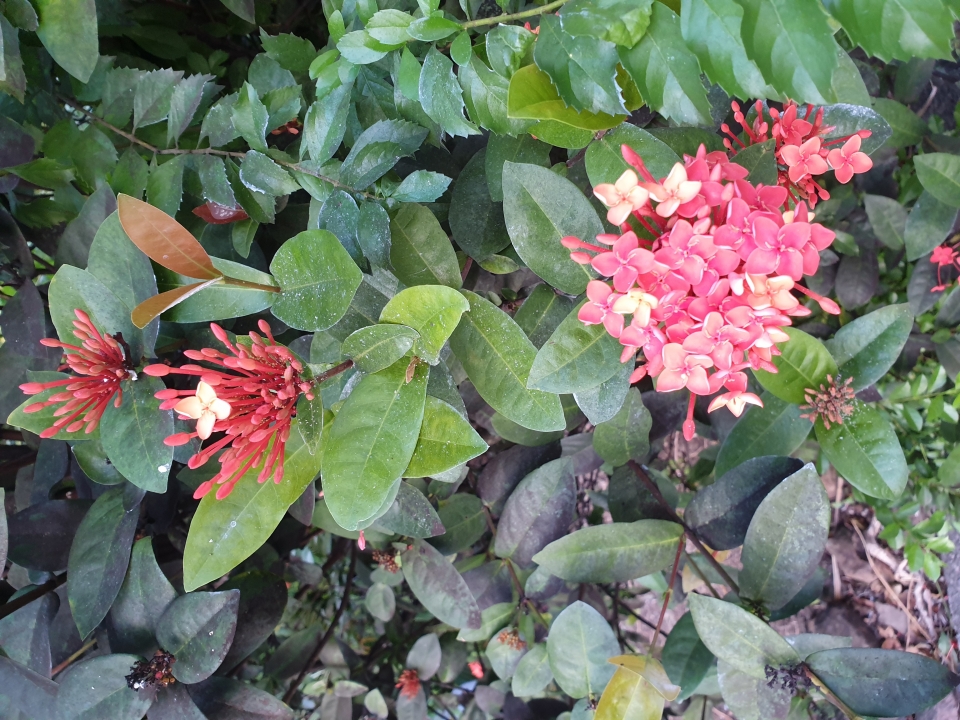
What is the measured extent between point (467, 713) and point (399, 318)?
1381 millimetres

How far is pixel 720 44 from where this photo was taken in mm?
605

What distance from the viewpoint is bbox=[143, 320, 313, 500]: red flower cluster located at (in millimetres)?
661

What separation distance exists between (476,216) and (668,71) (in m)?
0.36

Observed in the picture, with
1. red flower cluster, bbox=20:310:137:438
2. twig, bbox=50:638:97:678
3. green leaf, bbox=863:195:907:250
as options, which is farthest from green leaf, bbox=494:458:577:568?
green leaf, bbox=863:195:907:250

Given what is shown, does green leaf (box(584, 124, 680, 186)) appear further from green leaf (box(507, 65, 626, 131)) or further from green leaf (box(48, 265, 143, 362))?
green leaf (box(48, 265, 143, 362))

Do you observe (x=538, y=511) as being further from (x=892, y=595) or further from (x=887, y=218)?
(x=892, y=595)

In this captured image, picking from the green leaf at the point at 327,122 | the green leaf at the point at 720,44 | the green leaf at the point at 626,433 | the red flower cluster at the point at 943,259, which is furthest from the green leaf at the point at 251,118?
the red flower cluster at the point at 943,259

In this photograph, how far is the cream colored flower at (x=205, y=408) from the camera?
0.65m

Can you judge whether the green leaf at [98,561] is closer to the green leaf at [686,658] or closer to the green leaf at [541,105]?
the green leaf at [541,105]

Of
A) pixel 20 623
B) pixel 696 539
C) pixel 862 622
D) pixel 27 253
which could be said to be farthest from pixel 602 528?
pixel 862 622

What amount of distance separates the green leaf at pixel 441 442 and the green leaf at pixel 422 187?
286mm

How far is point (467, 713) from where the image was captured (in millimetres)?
A: 1670

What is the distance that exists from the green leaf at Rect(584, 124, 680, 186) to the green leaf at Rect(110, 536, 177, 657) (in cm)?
96

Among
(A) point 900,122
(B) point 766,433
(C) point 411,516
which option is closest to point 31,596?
(C) point 411,516
